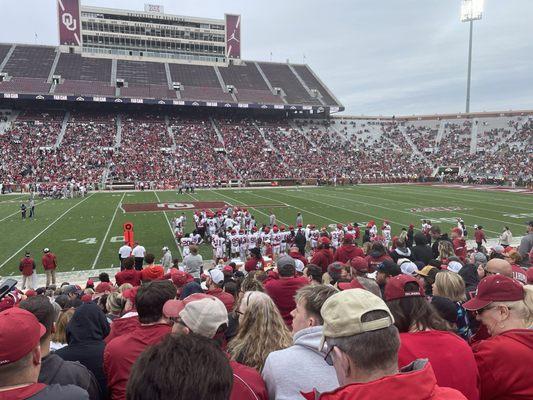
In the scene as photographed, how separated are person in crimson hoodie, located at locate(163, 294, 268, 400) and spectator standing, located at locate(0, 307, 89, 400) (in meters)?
0.64

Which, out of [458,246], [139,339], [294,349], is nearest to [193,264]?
[458,246]

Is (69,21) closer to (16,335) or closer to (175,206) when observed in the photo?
(175,206)

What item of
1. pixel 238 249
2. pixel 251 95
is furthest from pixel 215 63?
pixel 238 249

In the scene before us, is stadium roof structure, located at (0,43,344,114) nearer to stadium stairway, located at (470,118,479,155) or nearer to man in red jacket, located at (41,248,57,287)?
stadium stairway, located at (470,118,479,155)

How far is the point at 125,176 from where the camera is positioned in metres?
40.9

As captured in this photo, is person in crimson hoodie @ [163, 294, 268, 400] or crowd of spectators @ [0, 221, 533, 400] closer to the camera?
crowd of spectators @ [0, 221, 533, 400]

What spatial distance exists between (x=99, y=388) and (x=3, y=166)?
43174mm

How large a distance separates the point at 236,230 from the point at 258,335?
1284 centimetres

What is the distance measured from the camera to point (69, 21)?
59.2 m

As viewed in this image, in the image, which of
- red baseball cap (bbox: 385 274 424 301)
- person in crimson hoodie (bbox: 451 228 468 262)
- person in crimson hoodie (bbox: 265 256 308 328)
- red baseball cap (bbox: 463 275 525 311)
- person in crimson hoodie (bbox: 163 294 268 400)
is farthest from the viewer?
person in crimson hoodie (bbox: 451 228 468 262)

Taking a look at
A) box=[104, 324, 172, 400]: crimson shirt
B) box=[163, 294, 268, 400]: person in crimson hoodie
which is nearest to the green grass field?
box=[104, 324, 172, 400]: crimson shirt

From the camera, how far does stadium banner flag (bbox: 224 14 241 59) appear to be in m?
65.3

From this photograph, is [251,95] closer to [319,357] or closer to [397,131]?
[397,131]

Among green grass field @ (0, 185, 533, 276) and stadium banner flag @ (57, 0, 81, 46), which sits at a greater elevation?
stadium banner flag @ (57, 0, 81, 46)
